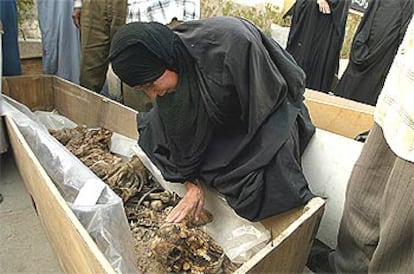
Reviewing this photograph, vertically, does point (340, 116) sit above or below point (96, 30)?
below

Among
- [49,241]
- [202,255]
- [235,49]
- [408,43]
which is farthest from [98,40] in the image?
[408,43]

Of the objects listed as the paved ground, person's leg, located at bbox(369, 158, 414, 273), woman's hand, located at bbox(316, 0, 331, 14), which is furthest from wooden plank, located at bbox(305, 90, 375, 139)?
the paved ground

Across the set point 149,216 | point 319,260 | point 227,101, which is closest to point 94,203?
point 149,216

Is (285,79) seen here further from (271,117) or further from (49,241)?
(49,241)

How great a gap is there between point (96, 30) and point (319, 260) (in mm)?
1664

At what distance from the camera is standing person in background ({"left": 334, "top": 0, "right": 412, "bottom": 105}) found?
215 cm

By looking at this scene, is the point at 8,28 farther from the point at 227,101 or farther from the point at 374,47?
the point at 374,47

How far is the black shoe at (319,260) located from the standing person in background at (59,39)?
6.67ft

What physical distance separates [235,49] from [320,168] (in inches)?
20.1

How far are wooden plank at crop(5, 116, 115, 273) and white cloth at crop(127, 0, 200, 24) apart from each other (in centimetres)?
96

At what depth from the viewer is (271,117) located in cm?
109

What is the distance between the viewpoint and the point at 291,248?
3.16 ft

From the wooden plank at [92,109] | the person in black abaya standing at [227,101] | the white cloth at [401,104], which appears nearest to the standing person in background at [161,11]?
the wooden plank at [92,109]

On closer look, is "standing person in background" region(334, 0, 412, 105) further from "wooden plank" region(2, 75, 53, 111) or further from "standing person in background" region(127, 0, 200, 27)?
"wooden plank" region(2, 75, 53, 111)
